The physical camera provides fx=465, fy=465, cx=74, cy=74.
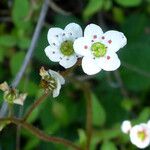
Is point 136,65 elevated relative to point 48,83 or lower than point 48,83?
lower

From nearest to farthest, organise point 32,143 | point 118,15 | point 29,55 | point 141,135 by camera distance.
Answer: point 141,135
point 29,55
point 32,143
point 118,15

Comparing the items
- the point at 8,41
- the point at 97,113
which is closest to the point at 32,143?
the point at 97,113


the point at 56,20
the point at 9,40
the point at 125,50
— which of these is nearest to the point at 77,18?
the point at 56,20

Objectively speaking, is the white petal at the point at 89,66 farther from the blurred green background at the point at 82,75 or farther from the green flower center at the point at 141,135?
the blurred green background at the point at 82,75

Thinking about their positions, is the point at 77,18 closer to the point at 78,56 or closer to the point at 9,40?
the point at 9,40

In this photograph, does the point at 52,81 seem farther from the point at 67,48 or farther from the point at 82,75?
the point at 82,75

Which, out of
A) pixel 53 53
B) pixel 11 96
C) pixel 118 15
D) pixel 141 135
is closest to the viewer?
pixel 11 96
